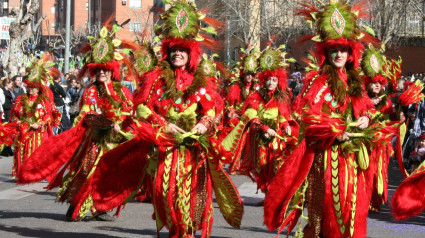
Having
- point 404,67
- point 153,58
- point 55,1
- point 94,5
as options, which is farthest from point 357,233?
point 55,1

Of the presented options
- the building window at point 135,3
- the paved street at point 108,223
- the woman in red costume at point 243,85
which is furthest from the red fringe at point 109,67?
the building window at point 135,3

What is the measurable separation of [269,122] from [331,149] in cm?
413

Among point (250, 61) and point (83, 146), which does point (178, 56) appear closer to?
point (83, 146)

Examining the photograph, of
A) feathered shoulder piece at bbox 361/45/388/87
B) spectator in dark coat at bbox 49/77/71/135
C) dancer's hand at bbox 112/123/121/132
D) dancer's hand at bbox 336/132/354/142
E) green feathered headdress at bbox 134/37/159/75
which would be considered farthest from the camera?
spectator in dark coat at bbox 49/77/71/135

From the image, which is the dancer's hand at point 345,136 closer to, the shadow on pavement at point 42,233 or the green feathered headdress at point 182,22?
the green feathered headdress at point 182,22

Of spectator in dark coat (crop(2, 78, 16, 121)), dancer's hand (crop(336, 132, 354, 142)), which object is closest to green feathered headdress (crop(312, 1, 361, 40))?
dancer's hand (crop(336, 132, 354, 142))

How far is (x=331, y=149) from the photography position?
21.3 feet

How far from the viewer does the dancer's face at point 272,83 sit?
10.7m

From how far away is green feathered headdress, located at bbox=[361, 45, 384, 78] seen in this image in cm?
1077

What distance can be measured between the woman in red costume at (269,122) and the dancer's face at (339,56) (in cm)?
386

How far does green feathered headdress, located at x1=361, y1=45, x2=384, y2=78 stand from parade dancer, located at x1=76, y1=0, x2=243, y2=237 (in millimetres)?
4198

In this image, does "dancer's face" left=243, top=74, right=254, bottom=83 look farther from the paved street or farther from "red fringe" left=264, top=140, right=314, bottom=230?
"red fringe" left=264, top=140, right=314, bottom=230

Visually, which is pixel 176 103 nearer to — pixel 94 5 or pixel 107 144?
pixel 107 144

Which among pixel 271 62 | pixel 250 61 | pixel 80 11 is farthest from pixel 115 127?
pixel 80 11
